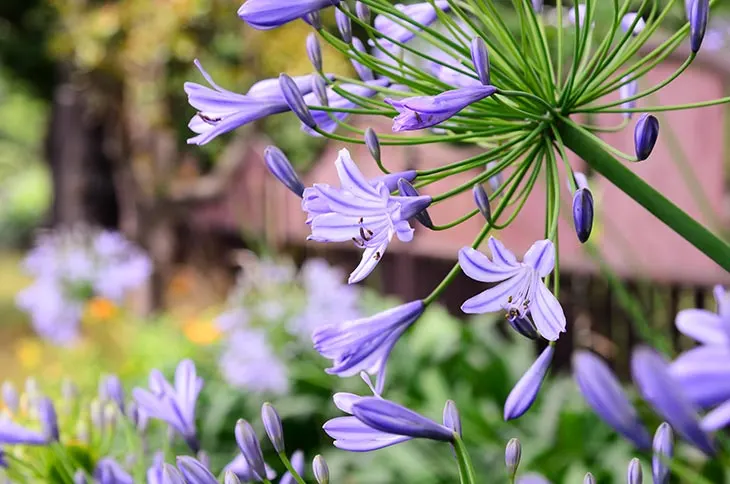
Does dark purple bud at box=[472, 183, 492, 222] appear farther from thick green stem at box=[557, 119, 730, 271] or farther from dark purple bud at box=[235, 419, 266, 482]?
dark purple bud at box=[235, 419, 266, 482]

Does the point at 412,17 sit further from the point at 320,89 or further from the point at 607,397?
the point at 607,397

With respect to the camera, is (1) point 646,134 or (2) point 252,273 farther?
(2) point 252,273

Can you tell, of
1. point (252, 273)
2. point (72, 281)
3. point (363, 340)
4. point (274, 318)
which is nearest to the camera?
point (363, 340)

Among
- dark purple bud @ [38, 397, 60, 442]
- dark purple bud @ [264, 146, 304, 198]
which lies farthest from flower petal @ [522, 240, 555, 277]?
dark purple bud @ [38, 397, 60, 442]

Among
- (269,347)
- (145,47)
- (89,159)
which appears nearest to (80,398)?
(269,347)

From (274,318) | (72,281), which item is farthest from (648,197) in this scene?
(72,281)

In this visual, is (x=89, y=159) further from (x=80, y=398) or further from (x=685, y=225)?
(x=685, y=225)

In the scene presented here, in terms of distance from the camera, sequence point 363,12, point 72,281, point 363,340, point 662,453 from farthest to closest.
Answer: point 72,281, point 363,12, point 363,340, point 662,453
